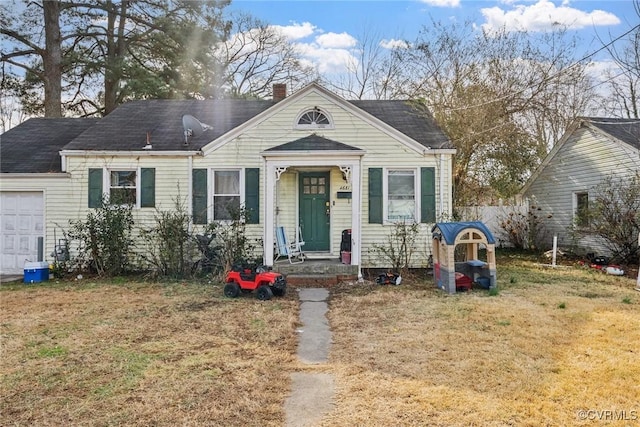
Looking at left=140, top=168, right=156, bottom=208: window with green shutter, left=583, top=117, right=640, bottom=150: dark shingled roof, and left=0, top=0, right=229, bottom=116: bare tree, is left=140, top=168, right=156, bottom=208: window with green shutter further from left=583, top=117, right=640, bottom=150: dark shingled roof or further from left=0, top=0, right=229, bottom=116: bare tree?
left=583, top=117, right=640, bottom=150: dark shingled roof

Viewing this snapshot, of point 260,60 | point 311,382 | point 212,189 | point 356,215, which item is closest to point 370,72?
point 260,60

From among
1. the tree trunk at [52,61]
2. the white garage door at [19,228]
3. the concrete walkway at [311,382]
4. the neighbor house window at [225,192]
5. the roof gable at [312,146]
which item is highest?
the tree trunk at [52,61]

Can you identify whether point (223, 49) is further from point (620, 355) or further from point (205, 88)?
point (620, 355)

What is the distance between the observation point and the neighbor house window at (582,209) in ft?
40.1

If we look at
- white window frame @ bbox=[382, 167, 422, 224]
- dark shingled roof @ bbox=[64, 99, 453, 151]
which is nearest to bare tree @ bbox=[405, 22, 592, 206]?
dark shingled roof @ bbox=[64, 99, 453, 151]

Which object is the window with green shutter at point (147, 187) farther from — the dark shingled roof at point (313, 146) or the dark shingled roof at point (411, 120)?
the dark shingled roof at point (411, 120)

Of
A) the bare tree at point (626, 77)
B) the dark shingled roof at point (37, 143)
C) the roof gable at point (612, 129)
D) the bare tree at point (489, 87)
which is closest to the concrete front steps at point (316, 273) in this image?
the bare tree at point (489, 87)

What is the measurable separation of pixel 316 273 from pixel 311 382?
501 centimetres

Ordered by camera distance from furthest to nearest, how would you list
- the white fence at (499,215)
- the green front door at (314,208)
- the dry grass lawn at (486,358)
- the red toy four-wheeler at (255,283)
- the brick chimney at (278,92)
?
the white fence at (499,215) → the brick chimney at (278,92) → the green front door at (314,208) → the red toy four-wheeler at (255,283) → the dry grass lawn at (486,358)

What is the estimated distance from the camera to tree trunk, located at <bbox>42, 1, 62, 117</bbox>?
17.0 metres

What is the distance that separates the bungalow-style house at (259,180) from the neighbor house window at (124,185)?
2cm

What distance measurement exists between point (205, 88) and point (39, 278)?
12.9m

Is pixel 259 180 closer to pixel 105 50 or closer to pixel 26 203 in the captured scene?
pixel 26 203

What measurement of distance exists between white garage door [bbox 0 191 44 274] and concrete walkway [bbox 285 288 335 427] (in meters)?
7.99
